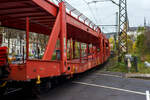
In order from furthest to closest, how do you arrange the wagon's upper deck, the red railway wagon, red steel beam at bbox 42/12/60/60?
red steel beam at bbox 42/12/60/60 → the wagon's upper deck → the red railway wagon

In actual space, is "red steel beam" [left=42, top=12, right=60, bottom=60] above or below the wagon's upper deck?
below

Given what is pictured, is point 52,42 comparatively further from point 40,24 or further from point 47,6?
point 47,6

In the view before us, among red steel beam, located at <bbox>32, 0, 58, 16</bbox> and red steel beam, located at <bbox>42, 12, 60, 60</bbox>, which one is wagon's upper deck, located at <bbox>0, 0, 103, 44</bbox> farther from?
red steel beam, located at <bbox>42, 12, 60, 60</bbox>

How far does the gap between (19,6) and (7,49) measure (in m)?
1.59

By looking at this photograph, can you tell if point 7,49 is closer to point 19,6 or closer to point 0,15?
point 19,6

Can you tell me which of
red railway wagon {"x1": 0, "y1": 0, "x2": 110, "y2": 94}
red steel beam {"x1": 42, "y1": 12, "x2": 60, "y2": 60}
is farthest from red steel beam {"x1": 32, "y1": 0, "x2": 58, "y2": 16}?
red steel beam {"x1": 42, "y1": 12, "x2": 60, "y2": 60}

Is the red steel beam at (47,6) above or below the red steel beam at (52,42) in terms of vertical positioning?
above

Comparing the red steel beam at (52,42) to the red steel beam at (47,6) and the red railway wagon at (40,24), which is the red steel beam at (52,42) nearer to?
the red railway wagon at (40,24)

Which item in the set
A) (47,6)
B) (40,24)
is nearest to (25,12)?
(40,24)

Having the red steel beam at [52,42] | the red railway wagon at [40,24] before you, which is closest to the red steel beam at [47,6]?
the red railway wagon at [40,24]

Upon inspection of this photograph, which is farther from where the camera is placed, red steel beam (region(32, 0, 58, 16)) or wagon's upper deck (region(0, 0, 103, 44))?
wagon's upper deck (region(0, 0, 103, 44))

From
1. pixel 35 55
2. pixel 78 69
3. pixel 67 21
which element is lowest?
pixel 78 69

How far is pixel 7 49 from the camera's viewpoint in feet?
16.3

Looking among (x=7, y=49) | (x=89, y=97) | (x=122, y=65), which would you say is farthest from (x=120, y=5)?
(x=7, y=49)
